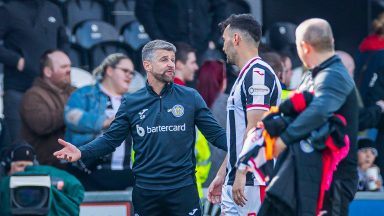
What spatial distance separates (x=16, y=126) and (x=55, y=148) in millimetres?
718

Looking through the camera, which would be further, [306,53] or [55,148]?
[55,148]

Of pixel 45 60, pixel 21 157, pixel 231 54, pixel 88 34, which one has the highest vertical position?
pixel 88 34

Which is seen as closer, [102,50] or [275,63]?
[275,63]

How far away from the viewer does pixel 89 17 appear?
→ 1394 centimetres

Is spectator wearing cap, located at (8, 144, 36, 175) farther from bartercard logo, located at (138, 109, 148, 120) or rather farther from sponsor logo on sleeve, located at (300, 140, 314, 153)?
sponsor logo on sleeve, located at (300, 140, 314, 153)

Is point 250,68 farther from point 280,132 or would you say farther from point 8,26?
point 8,26

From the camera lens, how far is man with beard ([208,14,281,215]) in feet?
29.4

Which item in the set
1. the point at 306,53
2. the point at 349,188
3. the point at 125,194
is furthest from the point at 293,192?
the point at 125,194

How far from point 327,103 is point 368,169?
207 inches

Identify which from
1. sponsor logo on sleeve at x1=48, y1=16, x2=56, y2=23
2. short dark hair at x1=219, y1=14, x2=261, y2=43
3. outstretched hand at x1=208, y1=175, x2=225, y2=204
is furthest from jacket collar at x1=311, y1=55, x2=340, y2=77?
sponsor logo on sleeve at x1=48, y1=16, x2=56, y2=23

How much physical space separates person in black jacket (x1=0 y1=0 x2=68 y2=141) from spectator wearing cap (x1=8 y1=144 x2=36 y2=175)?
96cm

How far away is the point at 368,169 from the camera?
Result: 12.9 m

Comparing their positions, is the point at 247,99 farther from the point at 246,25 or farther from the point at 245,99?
the point at 246,25

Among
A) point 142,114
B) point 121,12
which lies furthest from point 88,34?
point 142,114
